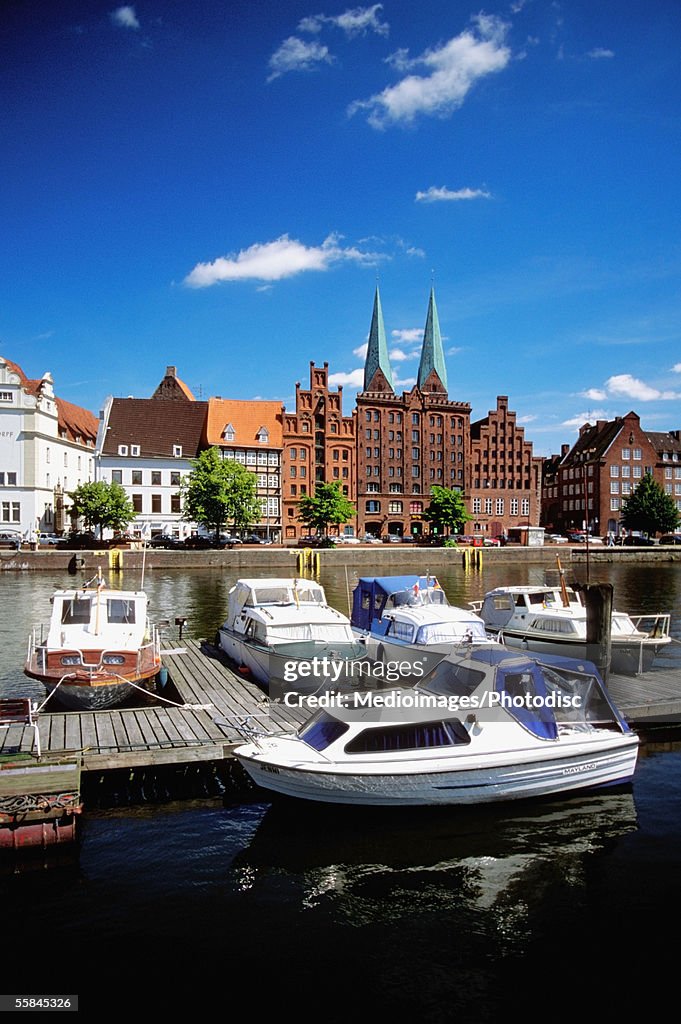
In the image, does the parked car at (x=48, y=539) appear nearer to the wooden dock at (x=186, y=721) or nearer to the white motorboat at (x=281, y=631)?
the white motorboat at (x=281, y=631)

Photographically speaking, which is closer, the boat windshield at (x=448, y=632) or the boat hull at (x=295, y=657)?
the boat hull at (x=295, y=657)

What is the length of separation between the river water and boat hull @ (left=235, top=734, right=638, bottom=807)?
333 mm

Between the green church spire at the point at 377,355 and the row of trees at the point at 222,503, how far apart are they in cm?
A: 2357

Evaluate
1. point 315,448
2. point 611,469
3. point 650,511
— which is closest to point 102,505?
point 315,448

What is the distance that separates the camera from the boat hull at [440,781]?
12773 mm

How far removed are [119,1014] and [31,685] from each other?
16020 mm

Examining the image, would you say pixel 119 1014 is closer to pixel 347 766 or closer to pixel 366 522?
pixel 347 766

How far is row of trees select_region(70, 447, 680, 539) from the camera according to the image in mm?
80625

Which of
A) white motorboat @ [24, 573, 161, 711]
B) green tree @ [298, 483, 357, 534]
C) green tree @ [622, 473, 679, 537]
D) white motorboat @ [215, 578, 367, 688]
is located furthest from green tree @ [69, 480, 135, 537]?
green tree @ [622, 473, 679, 537]

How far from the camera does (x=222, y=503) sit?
82062 mm

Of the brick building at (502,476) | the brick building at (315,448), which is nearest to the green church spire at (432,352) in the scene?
the brick building at (502,476)

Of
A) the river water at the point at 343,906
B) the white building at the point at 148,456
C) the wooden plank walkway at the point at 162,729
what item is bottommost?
the river water at the point at 343,906

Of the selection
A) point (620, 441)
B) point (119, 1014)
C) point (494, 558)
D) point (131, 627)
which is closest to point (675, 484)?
point (620, 441)

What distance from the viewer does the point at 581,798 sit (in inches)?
566
